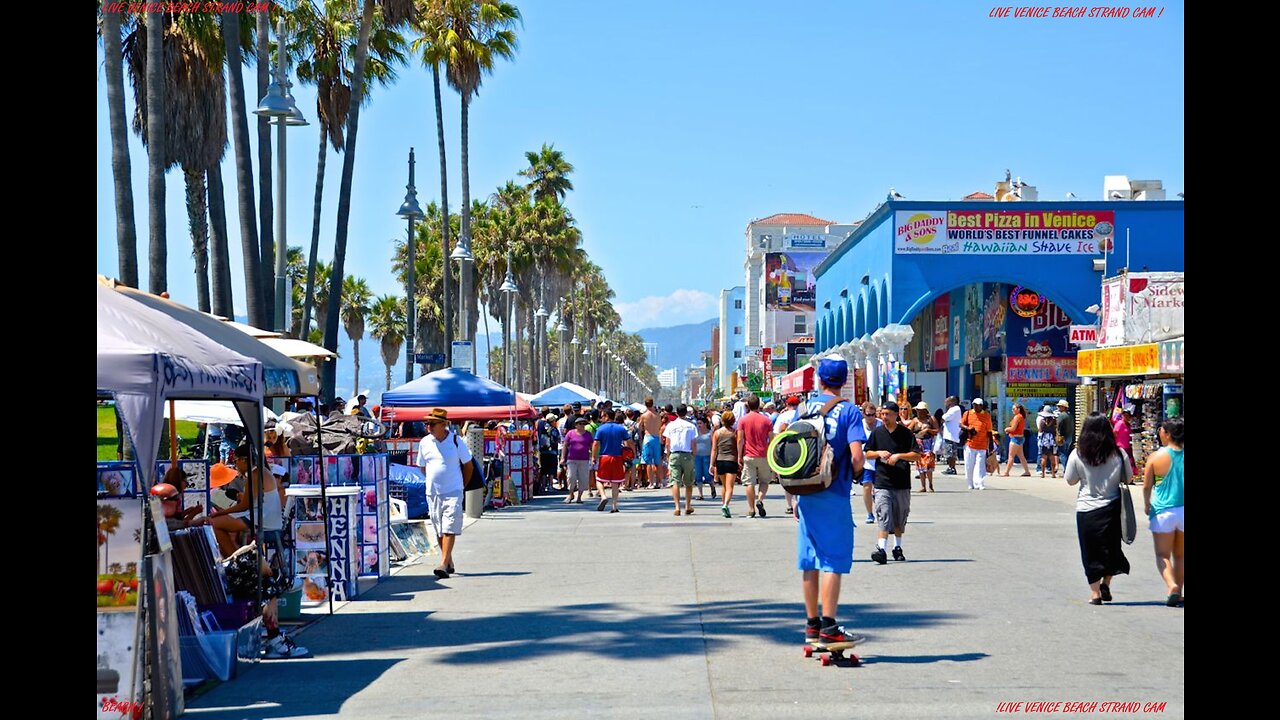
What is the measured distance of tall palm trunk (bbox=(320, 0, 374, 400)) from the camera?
29250 mm

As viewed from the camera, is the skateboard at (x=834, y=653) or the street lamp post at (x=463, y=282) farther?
the street lamp post at (x=463, y=282)

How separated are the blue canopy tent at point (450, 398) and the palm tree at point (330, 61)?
38.5ft

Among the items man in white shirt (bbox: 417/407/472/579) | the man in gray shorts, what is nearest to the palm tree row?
man in white shirt (bbox: 417/407/472/579)

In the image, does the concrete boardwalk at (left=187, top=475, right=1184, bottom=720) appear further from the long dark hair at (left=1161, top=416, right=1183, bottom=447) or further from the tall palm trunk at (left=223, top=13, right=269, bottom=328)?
the tall palm trunk at (left=223, top=13, right=269, bottom=328)

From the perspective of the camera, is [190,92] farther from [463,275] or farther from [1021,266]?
[1021,266]


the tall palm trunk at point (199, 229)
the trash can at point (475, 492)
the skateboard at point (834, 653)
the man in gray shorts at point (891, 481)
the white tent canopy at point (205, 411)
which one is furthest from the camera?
the tall palm trunk at point (199, 229)

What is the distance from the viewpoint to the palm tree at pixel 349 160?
96.1 feet

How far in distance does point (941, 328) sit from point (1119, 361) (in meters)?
20.5

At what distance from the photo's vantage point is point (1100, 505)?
1096cm

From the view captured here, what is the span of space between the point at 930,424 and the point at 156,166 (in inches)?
570

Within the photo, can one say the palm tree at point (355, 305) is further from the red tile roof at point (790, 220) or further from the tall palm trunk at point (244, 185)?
the red tile roof at point (790, 220)

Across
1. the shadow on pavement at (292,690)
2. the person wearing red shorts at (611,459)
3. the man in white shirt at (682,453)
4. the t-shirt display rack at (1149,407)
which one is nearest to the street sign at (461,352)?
the person wearing red shorts at (611,459)

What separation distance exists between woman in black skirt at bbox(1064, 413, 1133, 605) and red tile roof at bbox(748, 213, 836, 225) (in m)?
158
